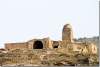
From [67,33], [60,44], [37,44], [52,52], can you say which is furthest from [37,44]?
[52,52]

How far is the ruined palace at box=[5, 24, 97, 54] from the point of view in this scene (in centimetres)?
4209

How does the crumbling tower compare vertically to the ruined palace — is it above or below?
above

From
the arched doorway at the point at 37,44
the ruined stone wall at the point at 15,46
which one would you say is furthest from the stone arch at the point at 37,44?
the ruined stone wall at the point at 15,46

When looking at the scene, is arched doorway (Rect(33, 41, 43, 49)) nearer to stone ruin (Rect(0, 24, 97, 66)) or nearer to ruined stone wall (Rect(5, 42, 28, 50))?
stone ruin (Rect(0, 24, 97, 66))

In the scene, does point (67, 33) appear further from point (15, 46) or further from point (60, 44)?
point (15, 46)

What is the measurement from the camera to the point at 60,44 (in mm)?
42281

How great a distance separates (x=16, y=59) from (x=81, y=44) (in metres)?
8.94

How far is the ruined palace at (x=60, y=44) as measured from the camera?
42094mm

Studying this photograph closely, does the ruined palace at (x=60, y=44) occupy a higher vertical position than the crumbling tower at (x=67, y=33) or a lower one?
lower

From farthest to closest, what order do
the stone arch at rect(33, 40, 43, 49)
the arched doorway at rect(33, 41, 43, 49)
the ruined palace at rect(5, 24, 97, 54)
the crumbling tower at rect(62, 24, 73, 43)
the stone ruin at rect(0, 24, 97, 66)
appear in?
the crumbling tower at rect(62, 24, 73, 43), the arched doorway at rect(33, 41, 43, 49), the stone arch at rect(33, 40, 43, 49), the ruined palace at rect(5, 24, 97, 54), the stone ruin at rect(0, 24, 97, 66)

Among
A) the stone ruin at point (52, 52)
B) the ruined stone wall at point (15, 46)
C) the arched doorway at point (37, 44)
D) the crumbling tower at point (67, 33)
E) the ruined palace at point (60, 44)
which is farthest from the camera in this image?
the crumbling tower at point (67, 33)

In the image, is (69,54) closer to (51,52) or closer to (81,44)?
(51,52)

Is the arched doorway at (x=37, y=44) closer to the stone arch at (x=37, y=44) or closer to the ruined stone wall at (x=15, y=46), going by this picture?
the stone arch at (x=37, y=44)

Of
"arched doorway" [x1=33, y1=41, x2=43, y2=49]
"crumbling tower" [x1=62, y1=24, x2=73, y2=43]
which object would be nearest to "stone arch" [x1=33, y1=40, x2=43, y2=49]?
"arched doorway" [x1=33, y1=41, x2=43, y2=49]
